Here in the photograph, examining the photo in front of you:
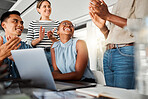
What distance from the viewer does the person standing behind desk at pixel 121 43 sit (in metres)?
0.92

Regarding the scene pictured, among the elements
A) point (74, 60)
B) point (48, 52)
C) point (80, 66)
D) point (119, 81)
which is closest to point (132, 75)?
point (119, 81)

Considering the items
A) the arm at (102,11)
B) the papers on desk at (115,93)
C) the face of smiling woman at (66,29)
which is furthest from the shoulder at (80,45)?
the papers on desk at (115,93)

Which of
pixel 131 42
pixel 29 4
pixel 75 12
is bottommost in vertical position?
pixel 131 42

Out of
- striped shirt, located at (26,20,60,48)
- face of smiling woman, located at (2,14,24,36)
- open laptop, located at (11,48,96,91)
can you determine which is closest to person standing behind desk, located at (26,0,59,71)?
striped shirt, located at (26,20,60,48)

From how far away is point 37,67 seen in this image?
592mm

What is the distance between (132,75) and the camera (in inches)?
36.8

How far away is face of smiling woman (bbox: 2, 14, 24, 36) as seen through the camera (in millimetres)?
1607

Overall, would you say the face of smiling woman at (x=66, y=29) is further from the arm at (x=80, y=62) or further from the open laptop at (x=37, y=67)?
the open laptop at (x=37, y=67)

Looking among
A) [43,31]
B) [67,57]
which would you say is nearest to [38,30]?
[43,31]

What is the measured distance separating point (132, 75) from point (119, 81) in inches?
3.6

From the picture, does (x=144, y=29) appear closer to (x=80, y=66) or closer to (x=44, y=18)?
(x=80, y=66)

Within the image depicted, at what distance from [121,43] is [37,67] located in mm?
615

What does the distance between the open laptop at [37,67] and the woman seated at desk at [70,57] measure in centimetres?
43

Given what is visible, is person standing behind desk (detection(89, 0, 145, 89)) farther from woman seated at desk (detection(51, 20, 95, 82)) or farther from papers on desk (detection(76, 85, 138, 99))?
papers on desk (detection(76, 85, 138, 99))
